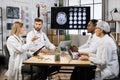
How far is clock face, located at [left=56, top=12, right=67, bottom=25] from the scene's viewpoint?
6.72 m

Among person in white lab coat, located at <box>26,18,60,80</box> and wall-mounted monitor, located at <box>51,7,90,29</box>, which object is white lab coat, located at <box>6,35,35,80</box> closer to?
person in white lab coat, located at <box>26,18,60,80</box>

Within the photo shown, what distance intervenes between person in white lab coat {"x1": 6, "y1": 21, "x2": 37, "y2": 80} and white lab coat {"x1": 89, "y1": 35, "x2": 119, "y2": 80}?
4.60 feet

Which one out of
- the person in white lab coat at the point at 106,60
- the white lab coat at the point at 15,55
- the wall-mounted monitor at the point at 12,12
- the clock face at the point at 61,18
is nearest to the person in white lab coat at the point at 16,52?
the white lab coat at the point at 15,55

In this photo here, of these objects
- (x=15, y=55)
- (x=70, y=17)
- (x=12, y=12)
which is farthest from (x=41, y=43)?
(x=70, y=17)

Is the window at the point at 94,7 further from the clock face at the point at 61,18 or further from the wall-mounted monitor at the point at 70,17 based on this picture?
the clock face at the point at 61,18

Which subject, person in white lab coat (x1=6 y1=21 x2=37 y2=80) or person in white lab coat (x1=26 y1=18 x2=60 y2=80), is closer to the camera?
A: person in white lab coat (x1=6 y1=21 x2=37 y2=80)

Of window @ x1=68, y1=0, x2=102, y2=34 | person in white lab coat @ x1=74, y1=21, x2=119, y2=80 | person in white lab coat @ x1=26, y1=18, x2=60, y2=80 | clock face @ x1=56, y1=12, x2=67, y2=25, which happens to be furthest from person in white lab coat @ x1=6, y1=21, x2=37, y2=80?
window @ x1=68, y1=0, x2=102, y2=34

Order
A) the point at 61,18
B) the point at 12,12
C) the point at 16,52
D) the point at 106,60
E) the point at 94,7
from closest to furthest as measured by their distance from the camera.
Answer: the point at 106,60, the point at 16,52, the point at 12,12, the point at 61,18, the point at 94,7

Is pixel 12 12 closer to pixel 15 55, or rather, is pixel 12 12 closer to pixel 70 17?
pixel 70 17

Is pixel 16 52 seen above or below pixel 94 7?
below

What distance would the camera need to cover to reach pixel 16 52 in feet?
13.2

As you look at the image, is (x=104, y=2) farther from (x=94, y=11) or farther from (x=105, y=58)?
(x=105, y=58)

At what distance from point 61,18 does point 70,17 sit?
27cm

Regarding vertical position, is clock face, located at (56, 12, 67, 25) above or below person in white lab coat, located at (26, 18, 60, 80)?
above
